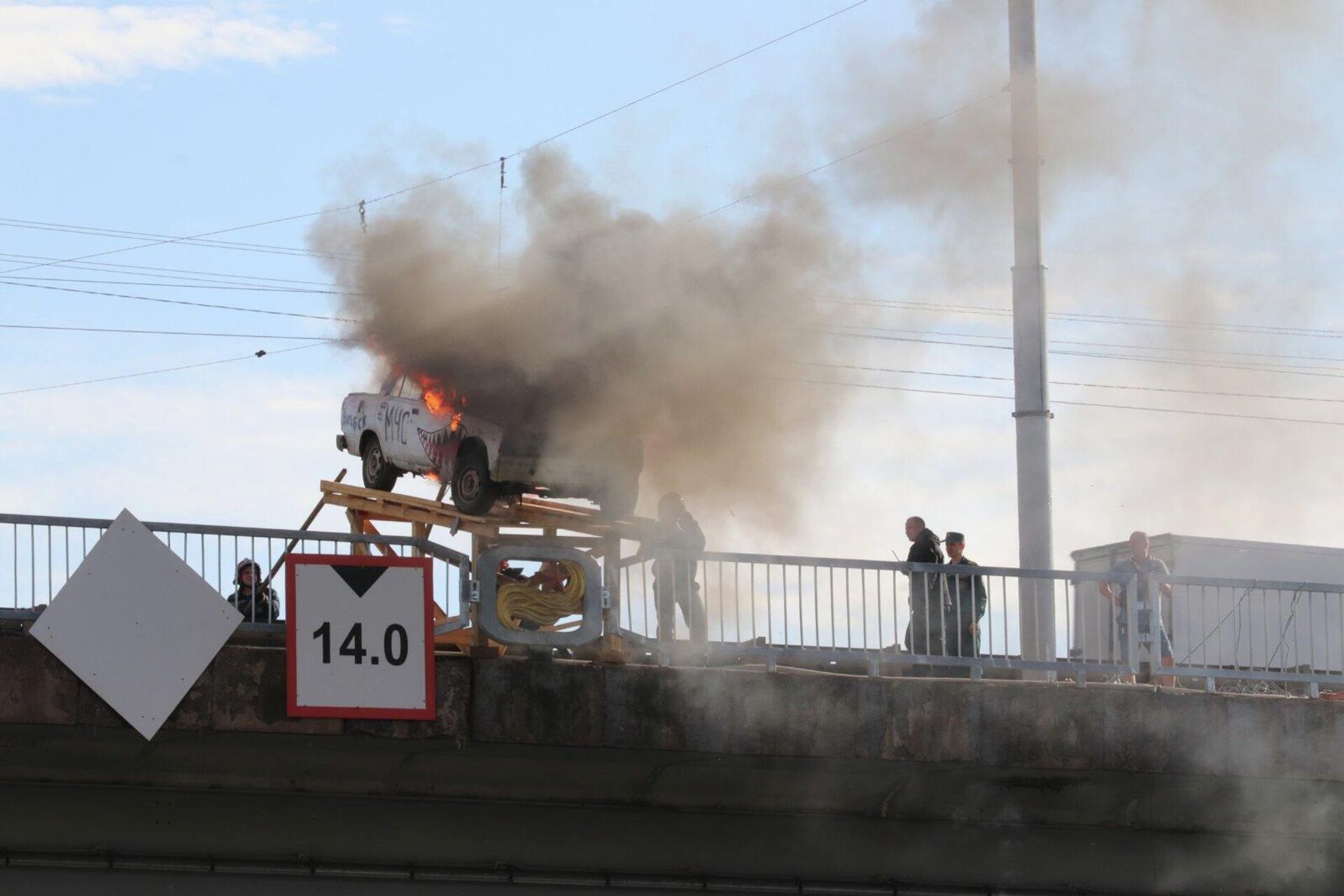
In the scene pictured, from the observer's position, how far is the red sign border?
11.9 meters

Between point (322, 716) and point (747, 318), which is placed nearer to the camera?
point (322, 716)

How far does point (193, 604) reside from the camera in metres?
12.0

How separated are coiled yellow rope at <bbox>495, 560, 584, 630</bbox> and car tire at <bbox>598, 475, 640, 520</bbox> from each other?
5.24 meters

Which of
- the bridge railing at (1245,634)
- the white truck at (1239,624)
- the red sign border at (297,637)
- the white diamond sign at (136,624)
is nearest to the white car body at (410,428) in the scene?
the red sign border at (297,637)

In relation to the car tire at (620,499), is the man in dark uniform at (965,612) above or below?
below

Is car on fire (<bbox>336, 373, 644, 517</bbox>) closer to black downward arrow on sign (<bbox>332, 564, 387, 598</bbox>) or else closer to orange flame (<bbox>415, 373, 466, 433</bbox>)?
orange flame (<bbox>415, 373, 466, 433</bbox>)

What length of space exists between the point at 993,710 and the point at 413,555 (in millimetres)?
4463

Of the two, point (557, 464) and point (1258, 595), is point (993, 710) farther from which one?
point (557, 464)

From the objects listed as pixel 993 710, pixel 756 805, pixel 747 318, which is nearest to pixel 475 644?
pixel 756 805

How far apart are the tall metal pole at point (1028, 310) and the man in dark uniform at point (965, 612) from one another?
2.61 m

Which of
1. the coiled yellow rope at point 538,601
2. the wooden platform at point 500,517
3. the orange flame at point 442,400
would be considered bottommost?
the coiled yellow rope at point 538,601

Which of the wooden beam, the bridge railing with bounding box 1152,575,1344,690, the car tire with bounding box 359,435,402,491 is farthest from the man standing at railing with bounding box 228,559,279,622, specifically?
the car tire with bounding box 359,435,402,491

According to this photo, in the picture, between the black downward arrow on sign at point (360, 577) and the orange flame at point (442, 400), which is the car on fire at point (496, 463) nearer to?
the orange flame at point (442, 400)

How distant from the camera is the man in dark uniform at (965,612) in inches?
526
